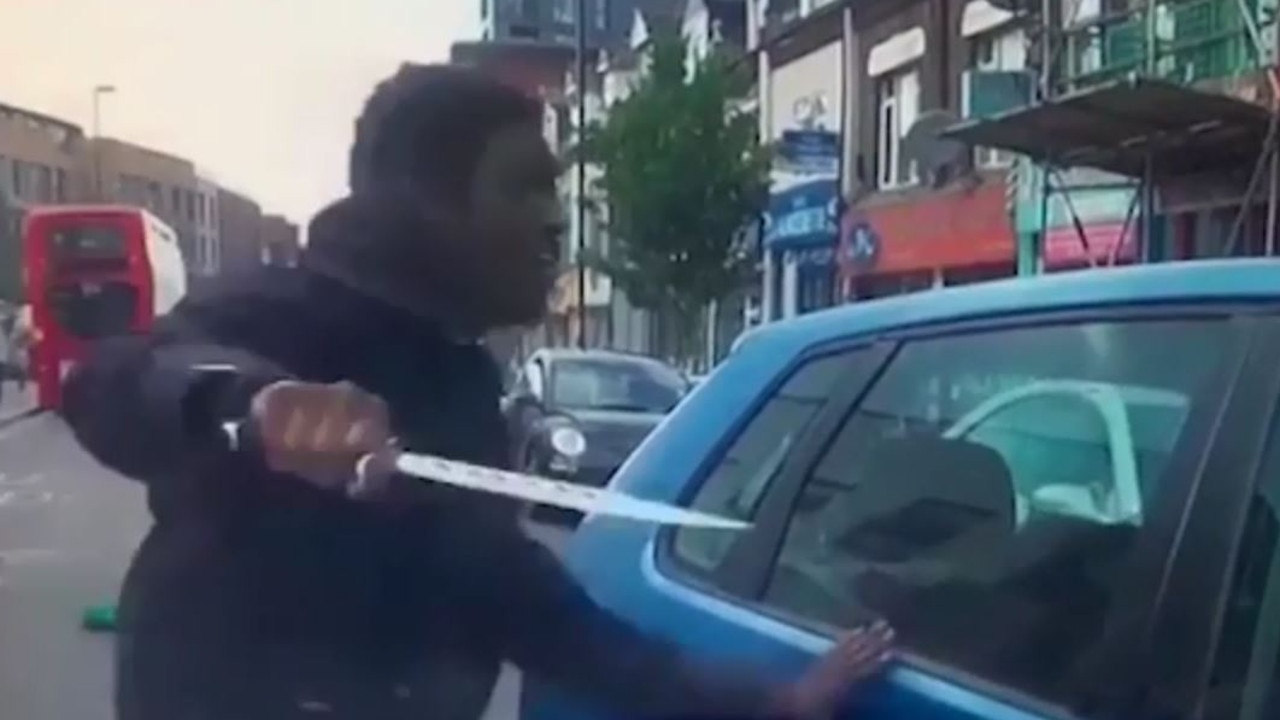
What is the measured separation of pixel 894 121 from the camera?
4.95 m

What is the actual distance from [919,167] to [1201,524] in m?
4.21

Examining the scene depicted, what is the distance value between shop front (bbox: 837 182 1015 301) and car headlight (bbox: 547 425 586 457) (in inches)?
49.8

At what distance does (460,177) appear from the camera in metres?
1.40

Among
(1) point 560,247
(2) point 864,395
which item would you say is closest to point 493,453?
(1) point 560,247

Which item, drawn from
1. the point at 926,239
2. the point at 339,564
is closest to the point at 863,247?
the point at 926,239

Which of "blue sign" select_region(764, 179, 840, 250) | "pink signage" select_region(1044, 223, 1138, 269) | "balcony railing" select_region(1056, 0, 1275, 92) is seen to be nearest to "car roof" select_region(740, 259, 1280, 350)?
"blue sign" select_region(764, 179, 840, 250)

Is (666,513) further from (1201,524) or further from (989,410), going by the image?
(1201,524)

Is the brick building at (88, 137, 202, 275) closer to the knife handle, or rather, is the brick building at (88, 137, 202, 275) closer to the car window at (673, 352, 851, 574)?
the car window at (673, 352, 851, 574)

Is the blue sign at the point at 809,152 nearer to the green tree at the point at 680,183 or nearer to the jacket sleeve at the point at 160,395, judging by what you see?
the green tree at the point at 680,183

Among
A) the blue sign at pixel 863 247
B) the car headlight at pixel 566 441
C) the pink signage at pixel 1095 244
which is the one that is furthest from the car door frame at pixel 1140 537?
the blue sign at pixel 863 247

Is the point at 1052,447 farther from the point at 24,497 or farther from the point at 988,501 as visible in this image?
the point at 24,497

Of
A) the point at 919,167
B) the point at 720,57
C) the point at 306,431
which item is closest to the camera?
the point at 306,431

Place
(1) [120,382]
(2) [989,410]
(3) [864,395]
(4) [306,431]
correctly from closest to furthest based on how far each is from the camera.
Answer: (4) [306,431] < (1) [120,382] < (2) [989,410] < (3) [864,395]

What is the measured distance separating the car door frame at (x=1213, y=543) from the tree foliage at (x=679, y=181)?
2.59 feet
